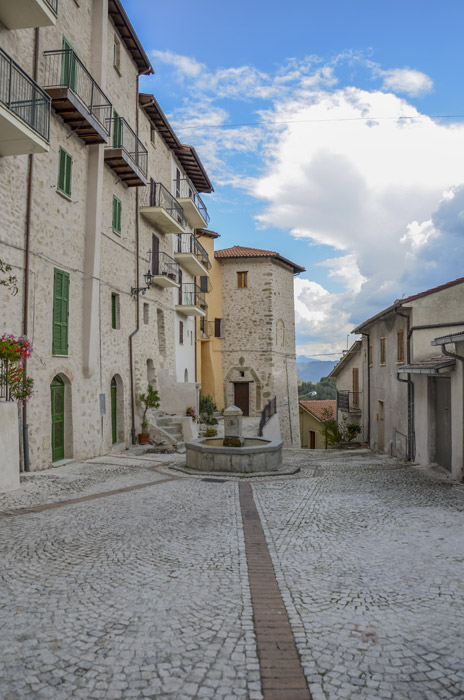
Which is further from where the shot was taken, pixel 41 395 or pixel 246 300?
pixel 246 300

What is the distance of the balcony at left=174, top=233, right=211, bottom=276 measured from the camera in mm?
23875

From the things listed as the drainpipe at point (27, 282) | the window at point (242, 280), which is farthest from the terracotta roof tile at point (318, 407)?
the drainpipe at point (27, 282)

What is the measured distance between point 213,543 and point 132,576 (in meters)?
1.47

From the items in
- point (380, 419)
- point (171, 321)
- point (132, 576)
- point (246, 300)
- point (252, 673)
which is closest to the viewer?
point (252, 673)

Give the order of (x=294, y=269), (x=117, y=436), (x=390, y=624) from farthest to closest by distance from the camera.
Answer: (x=294, y=269)
(x=117, y=436)
(x=390, y=624)

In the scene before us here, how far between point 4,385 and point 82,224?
605cm

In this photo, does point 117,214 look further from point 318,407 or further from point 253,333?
point 318,407

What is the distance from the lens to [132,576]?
5223 millimetres

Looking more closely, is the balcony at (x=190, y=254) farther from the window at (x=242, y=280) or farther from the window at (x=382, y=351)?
the window at (x=382, y=351)

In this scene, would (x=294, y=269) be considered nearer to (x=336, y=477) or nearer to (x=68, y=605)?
(x=336, y=477)

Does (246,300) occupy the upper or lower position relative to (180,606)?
upper

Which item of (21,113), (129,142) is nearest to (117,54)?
(129,142)

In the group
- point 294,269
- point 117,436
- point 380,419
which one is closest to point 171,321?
point 117,436

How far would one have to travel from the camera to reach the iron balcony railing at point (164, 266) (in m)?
20.7
